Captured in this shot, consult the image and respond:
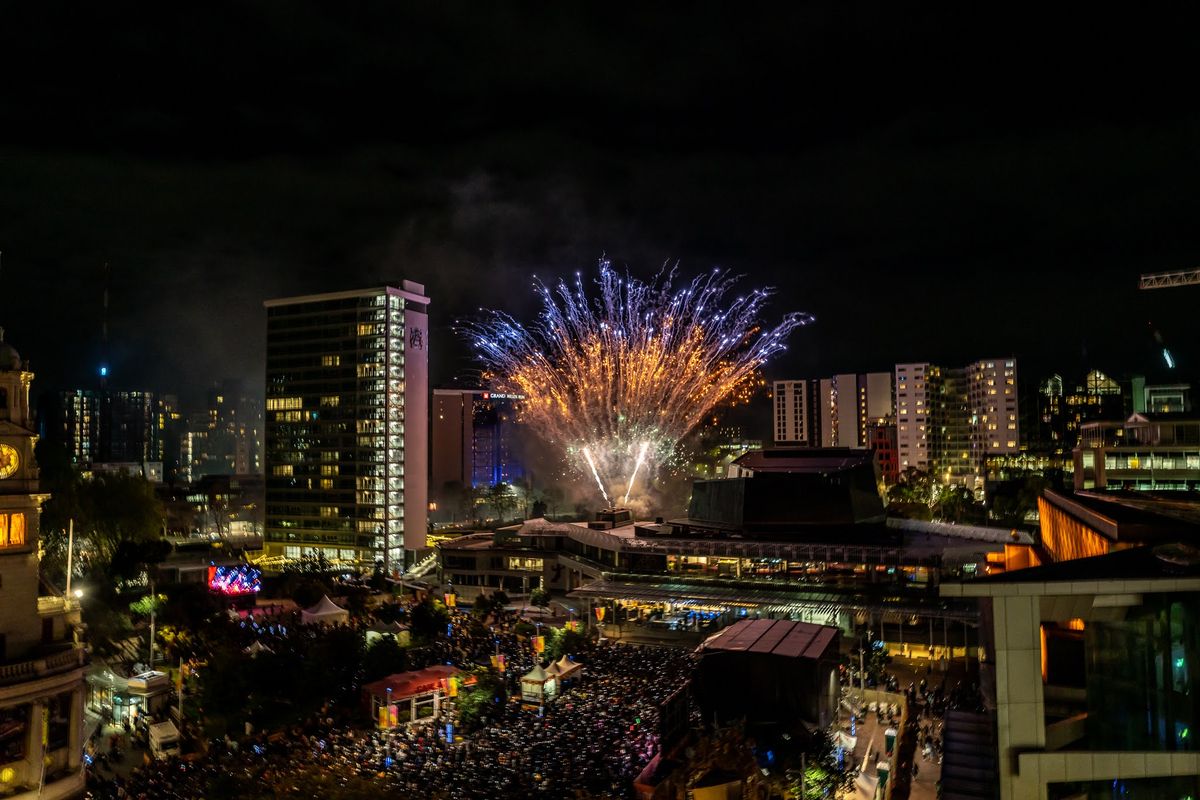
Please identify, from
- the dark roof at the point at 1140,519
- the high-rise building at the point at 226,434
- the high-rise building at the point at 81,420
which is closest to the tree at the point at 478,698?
the dark roof at the point at 1140,519

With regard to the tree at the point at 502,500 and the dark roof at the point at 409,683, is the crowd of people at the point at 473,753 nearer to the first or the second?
the dark roof at the point at 409,683

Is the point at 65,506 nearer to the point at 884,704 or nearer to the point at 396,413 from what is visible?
the point at 396,413

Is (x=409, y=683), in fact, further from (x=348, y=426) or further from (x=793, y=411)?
(x=793, y=411)

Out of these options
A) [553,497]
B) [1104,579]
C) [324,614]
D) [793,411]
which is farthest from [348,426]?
[793,411]

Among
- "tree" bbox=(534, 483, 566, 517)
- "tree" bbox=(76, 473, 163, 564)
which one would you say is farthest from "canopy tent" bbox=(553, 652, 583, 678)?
"tree" bbox=(534, 483, 566, 517)

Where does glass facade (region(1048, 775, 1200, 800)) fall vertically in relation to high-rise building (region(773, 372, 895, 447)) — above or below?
below

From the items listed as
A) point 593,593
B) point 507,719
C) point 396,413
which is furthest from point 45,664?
point 396,413

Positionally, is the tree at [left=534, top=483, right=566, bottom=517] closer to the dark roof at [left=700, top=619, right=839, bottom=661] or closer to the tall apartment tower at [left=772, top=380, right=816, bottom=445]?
the tall apartment tower at [left=772, top=380, right=816, bottom=445]
